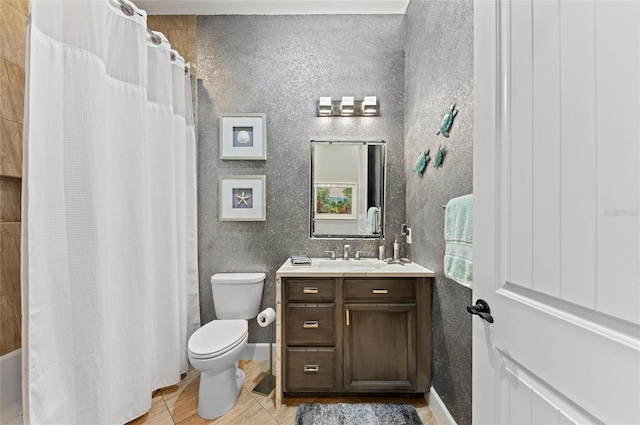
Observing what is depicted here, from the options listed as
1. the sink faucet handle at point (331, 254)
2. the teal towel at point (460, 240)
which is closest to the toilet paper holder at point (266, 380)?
the sink faucet handle at point (331, 254)

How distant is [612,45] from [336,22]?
2.25 meters

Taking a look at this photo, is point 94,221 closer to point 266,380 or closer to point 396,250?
point 266,380

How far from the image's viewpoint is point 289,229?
2305 millimetres

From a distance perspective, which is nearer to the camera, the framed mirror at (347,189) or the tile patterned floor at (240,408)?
the tile patterned floor at (240,408)

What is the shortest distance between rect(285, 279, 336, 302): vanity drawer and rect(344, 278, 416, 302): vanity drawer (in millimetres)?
104

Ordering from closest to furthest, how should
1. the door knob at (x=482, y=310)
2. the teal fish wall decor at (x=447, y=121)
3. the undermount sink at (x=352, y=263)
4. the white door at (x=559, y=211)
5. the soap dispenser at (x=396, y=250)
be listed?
the white door at (x=559, y=211), the door knob at (x=482, y=310), the teal fish wall decor at (x=447, y=121), the undermount sink at (x=352, y=263), the soap dispenser at (x=396, y=250)

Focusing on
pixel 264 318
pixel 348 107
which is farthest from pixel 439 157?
pixel 264 318

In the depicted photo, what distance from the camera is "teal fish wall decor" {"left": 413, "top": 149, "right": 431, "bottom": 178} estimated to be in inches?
69.6

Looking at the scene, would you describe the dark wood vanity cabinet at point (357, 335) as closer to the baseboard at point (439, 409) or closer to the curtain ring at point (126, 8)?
the baseboard at point (439, 409)

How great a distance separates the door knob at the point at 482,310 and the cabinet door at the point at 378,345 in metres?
0.92

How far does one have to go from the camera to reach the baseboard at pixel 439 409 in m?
1.46

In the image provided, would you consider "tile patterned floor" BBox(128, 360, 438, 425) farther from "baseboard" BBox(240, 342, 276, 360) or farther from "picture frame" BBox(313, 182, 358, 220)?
"picture frame" BBox(313, 182, 358, 220)

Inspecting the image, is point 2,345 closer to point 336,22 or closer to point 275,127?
point 275,127

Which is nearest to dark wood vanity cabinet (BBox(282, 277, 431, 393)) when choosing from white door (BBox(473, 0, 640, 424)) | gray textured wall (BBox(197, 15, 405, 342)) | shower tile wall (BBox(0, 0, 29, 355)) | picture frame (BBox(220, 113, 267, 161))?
gray textured wall (BBox(197, 15, 405, 342))
